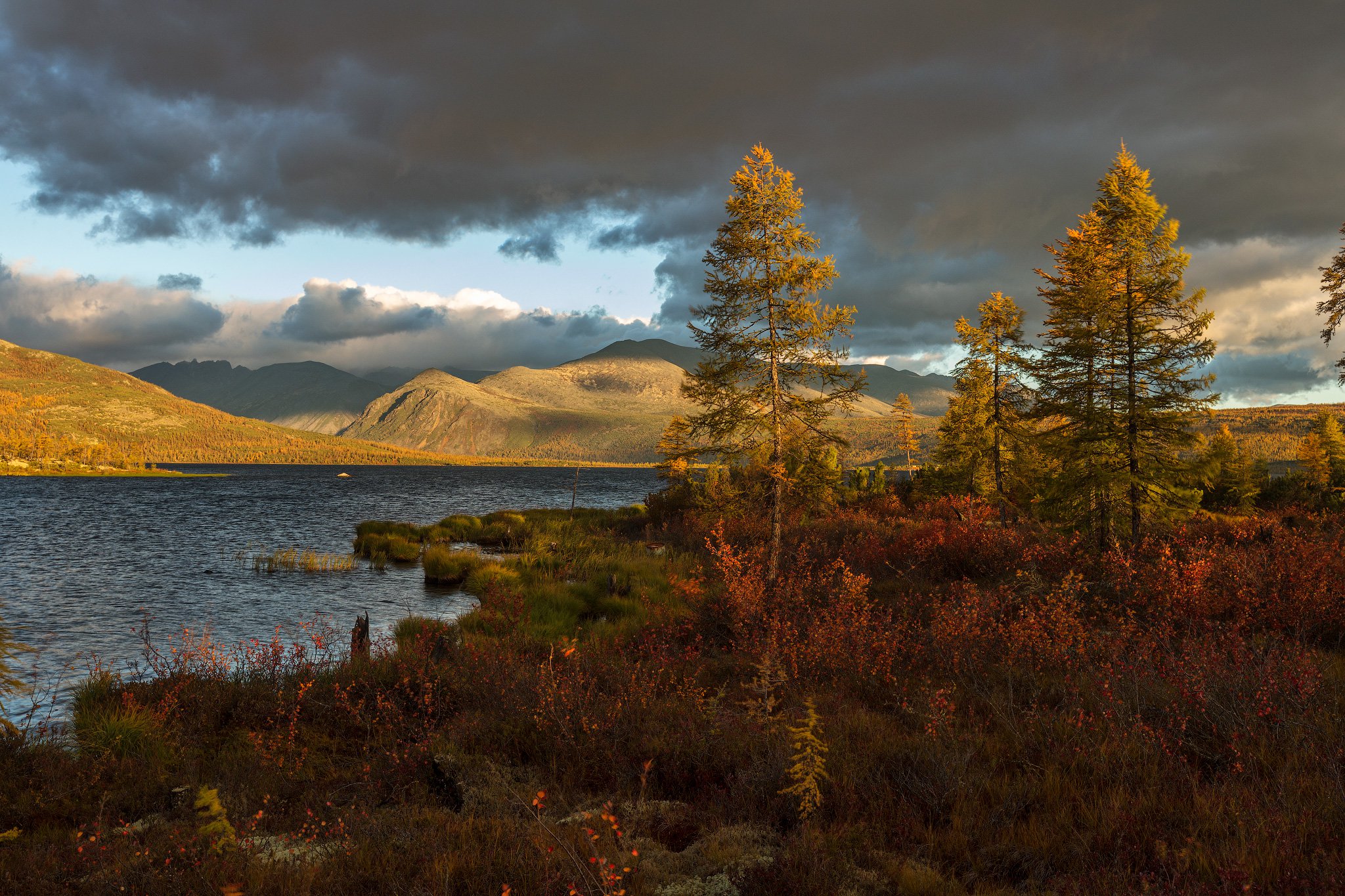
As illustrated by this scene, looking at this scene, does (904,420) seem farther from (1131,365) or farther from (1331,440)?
(1131,365)

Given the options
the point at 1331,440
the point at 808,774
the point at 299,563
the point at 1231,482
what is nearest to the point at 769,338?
the point at 808,774

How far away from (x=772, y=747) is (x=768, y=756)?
11 cm

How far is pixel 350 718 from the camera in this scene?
8.69 meters

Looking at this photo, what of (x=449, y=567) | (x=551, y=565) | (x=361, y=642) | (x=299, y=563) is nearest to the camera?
(x=361, y=642)

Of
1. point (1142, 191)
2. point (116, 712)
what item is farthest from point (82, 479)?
point (1142, 191)

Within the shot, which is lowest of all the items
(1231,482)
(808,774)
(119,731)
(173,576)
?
(173,576)

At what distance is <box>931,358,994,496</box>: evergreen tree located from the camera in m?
30.0

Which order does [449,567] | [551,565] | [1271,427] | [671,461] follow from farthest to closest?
[1271,427] → [671,461] → [449,567] → [551,565]

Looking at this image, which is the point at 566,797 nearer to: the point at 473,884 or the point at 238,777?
the point at 473,884

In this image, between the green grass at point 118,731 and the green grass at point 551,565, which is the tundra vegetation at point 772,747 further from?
the green grass at point 551,565

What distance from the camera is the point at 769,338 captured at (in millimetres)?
18188

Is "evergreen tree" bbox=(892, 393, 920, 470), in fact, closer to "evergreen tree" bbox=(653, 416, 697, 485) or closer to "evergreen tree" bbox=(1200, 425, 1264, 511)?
"evergreen tree" bbox=(653, 416, 697, 485)

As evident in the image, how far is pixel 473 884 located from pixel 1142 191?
24737mm

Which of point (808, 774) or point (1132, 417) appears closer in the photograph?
point (808, 774)
